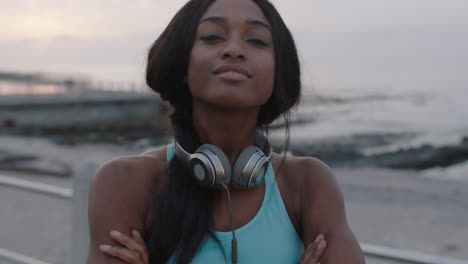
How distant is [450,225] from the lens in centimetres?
1045

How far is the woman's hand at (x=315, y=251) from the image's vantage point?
166 centimetres

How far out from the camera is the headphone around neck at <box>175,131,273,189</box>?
1607 millimetres

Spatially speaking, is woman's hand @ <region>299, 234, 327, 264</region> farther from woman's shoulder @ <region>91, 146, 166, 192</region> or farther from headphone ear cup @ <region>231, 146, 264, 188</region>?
woman's shoulder @ <region>91, 146, 166, 192</region>

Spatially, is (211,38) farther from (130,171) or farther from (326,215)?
(326,215)

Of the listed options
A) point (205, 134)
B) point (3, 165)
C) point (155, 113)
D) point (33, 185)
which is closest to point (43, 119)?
point (155, 113)

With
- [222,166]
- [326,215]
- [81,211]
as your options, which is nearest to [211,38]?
[222,166]

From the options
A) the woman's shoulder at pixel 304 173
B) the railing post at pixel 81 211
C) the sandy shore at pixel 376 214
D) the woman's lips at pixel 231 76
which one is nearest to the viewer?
the woman's lips at pixel 231 76

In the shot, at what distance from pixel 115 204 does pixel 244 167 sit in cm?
42

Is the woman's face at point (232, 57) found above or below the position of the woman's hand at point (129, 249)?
above

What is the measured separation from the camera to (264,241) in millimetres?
1642

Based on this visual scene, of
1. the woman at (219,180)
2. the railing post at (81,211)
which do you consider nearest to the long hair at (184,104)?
the woman at (219,180)

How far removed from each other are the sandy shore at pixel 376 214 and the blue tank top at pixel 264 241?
2.94 m

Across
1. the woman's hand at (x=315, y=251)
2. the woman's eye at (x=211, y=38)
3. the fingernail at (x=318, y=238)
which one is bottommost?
the woman's hand at (x=315, y=251)

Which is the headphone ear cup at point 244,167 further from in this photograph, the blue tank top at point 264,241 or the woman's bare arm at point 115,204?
the woman's bare arm at point 115,204
